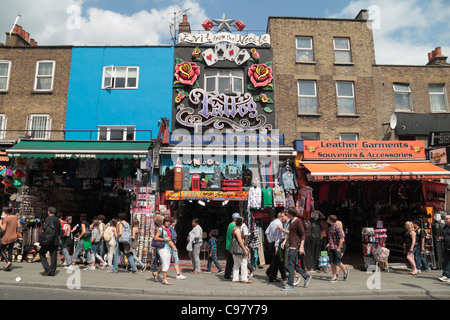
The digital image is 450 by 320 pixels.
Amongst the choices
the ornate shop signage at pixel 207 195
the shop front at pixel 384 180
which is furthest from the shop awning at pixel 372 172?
the ornate shop signage at pixel 207 195

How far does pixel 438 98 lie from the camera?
1778 cm

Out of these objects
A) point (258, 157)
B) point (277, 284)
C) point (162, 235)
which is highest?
point (258, 157)

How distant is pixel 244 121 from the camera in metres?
15.9

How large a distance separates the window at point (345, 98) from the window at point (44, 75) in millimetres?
15022

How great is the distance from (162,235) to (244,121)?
27.6 ft

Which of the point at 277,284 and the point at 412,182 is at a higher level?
the point at 412,182

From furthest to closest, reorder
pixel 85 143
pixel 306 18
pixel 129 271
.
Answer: pixel 306 18 → pixel 85 143 → pixel 129 271

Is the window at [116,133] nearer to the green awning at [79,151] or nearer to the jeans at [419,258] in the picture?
the green awning at [79,151]

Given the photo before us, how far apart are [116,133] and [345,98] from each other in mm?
12044

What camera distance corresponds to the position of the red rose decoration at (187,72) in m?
16.2

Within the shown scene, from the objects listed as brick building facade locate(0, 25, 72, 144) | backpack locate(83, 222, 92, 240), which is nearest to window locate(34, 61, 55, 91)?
brick building facade locate(0, 25, 72, 144)
